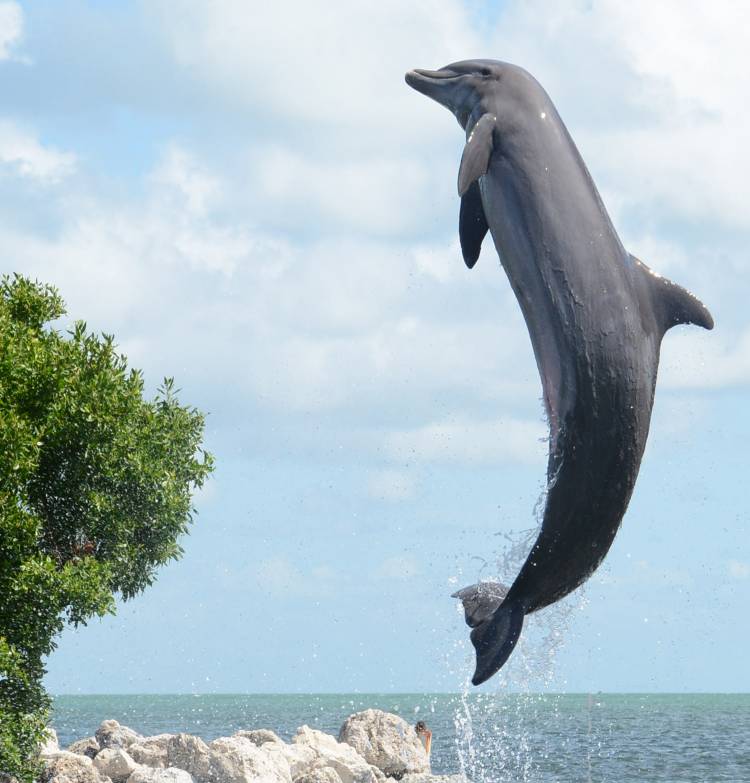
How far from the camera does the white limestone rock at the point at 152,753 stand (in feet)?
75.4

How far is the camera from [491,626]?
26.0 feet

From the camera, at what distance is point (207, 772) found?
20.1 metres

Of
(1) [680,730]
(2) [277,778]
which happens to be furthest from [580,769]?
(1) [680,730]

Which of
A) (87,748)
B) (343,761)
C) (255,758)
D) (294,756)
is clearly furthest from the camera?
(87,748)

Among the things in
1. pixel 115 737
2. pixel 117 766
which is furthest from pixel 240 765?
pixel 115 737

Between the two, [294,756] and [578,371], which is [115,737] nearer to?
[294,756]

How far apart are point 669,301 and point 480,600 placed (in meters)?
2.16

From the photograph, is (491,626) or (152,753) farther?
(152,753)

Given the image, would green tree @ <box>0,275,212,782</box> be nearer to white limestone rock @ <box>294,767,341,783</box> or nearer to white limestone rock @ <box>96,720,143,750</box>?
white limestone rock @ <box>294,767,341,783</box>

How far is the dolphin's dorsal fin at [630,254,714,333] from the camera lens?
8.17 metres

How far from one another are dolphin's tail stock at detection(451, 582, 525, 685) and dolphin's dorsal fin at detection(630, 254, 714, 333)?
6.42 ft

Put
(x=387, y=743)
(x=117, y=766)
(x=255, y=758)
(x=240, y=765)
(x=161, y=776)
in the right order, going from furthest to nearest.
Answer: (x=387, y=743) < (x=117, y=766) < (x=255, y=758) < (x=240, y=765) < (x=161, y=776)

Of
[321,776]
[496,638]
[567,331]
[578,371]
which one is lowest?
[321,776]

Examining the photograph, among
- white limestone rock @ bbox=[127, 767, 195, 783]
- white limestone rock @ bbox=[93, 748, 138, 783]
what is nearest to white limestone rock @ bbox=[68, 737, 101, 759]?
white limestone rock @ bbox=[93, 748, 138, 783]
